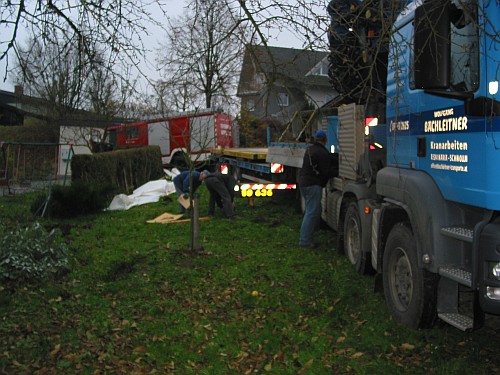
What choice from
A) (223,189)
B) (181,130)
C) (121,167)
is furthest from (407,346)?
(121,167)

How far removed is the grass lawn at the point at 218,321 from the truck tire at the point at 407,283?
17 centimetres

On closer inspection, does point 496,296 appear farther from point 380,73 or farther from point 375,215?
point 380,73

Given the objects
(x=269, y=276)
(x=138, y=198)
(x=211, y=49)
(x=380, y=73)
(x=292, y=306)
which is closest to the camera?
(x=211, y=49)

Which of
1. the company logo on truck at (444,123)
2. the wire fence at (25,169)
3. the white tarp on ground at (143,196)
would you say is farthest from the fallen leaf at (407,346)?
the wire fence at (25,169)

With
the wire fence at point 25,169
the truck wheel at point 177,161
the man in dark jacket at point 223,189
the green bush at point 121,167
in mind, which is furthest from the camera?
the truck wheel at point 177,161

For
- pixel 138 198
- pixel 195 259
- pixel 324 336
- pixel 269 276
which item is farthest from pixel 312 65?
pixel 138 198

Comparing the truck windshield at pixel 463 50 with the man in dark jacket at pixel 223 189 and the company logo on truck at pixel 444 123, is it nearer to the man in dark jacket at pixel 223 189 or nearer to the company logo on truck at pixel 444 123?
the company logo on truck at pixel 444 123

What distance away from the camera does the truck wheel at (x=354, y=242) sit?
680 cm

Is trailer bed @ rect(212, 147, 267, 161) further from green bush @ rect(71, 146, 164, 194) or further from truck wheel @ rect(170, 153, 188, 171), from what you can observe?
truck wheel @ rect(170, 153, 188, 171)

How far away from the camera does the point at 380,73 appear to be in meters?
6.47

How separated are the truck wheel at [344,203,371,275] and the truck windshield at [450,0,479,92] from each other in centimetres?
311

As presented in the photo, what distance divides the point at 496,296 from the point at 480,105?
1.34 m

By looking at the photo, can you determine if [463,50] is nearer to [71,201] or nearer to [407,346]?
[407,346]

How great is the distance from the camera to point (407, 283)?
503cm
